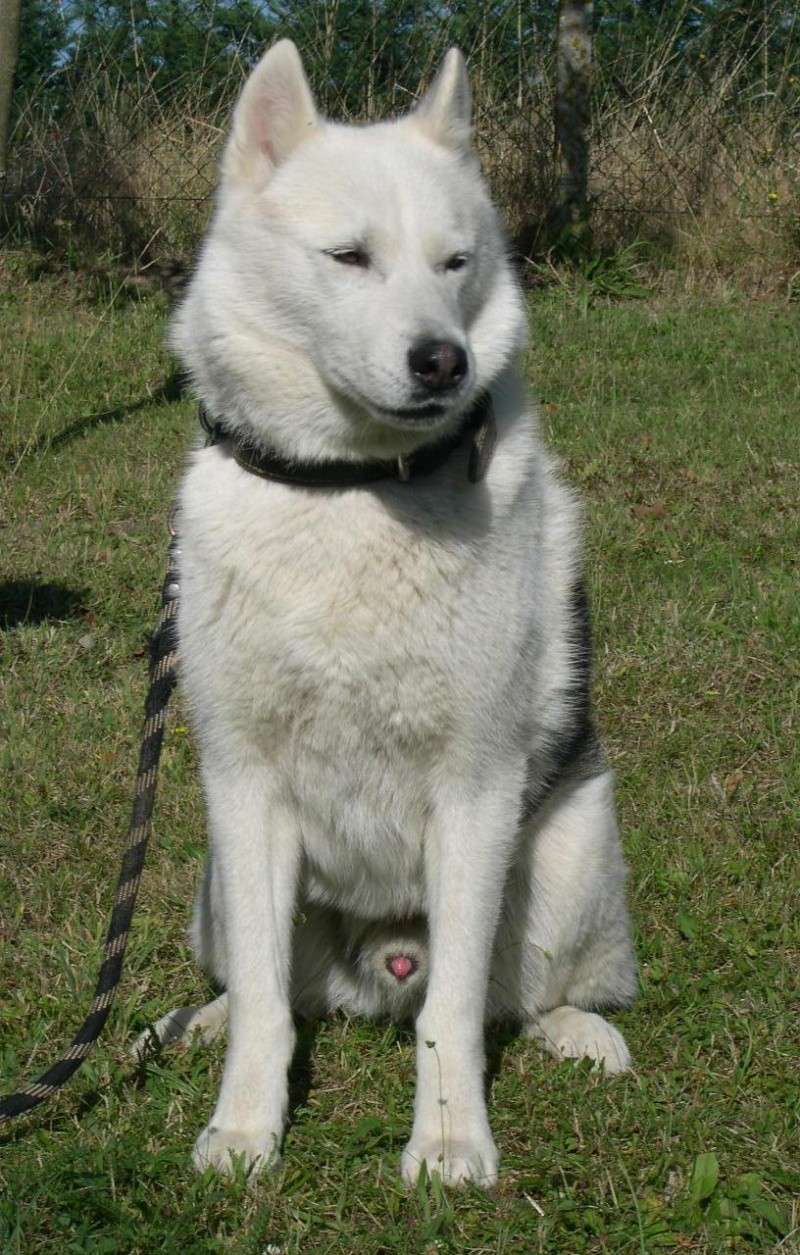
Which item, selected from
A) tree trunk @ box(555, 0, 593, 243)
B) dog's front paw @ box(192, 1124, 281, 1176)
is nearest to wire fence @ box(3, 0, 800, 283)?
tree trunk @ box(555, 0, 593, 243)

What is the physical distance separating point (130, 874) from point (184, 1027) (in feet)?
1.33

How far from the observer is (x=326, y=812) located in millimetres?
2615

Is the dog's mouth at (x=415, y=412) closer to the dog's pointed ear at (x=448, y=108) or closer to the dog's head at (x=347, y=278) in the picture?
the dog's head at (x=347, y=278)

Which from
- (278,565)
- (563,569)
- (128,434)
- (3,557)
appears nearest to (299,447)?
(278,565)

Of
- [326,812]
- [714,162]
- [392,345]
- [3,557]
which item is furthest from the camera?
[714,162]

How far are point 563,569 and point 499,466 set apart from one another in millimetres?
320

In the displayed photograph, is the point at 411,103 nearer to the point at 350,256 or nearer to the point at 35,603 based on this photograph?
the point at 35,603

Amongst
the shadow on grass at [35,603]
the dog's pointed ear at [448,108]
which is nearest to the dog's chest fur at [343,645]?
the dog's pointed ear at [448,108]

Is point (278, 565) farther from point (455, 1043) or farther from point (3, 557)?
point (3, 557)

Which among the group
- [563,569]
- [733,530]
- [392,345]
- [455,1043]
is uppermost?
[392,345]

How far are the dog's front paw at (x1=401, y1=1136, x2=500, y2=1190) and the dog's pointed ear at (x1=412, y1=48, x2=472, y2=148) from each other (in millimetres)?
1849

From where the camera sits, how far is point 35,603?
5043 mm

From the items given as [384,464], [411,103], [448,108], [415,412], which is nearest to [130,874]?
[384,464]

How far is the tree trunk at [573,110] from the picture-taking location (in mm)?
9164
